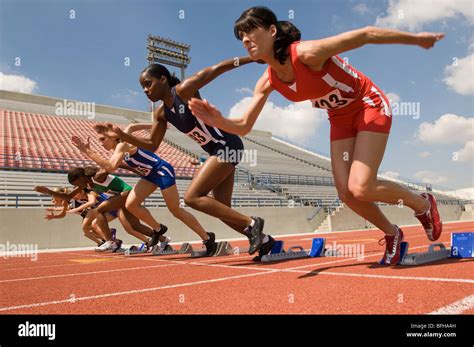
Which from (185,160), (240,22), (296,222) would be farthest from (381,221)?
(185,160)

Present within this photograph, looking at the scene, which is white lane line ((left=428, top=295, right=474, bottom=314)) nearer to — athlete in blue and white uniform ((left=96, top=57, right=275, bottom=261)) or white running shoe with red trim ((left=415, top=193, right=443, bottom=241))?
white running shoe with red trim ((left=415, top=193, right=443, bottom=241))

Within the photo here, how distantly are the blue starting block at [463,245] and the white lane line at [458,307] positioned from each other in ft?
6.90

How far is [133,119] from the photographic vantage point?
36.0 meters

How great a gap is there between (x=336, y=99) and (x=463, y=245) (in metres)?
2.12

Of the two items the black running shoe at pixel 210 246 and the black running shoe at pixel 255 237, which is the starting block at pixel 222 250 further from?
the black running shoe at pixel 255 237

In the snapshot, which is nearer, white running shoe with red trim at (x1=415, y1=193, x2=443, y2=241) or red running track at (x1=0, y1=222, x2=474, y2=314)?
red running track at (x1=0, y1=222, x2=474, y2=314)

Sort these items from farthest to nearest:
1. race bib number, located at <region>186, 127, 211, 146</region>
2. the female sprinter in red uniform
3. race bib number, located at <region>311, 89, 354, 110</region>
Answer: race bib number, located at <region>186, 127, 211, 146</region> → race bib number, located at <region>311, 89, 354, 110</region> → the female sprinter in red uniform

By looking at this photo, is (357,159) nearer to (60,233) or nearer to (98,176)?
(98,176)

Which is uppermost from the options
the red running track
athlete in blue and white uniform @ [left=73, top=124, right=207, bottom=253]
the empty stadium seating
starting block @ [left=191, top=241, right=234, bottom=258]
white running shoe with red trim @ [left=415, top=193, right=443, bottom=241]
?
the empty stadium seating

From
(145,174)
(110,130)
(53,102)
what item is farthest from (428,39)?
(53,102)

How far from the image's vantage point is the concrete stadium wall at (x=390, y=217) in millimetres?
19781

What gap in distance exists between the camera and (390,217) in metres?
23.6

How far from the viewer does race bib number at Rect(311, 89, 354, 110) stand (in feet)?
10.4
